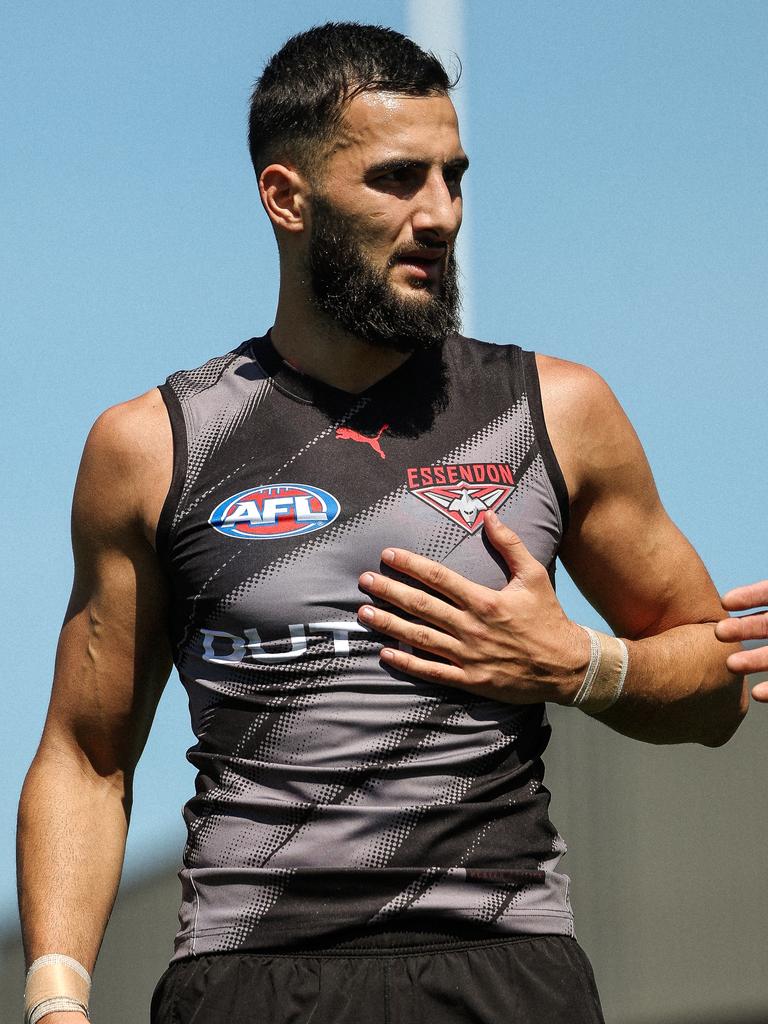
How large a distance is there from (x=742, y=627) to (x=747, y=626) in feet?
0.03

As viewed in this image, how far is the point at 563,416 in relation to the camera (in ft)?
9.60

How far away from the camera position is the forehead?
3.03 m

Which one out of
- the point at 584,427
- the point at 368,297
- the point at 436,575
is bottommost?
the point at 436,575

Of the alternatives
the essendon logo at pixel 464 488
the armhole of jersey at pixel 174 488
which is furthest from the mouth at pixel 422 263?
the armhole of jersey at pixel 174 488

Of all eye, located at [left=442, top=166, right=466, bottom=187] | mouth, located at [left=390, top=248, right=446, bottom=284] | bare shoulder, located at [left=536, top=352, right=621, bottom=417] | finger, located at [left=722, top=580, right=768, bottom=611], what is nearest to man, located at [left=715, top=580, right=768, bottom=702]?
finger, located at [left=722, top=580, right=768, bottom=611]

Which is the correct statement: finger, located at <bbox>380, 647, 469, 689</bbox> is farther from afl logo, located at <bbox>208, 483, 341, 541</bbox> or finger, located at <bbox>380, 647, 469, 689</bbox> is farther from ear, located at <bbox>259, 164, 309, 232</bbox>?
ear, located at <bbox>259, 164, 309, 232</bbox>

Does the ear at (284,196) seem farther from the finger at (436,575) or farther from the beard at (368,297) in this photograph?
the finger at (436,575)

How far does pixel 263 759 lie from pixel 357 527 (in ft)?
1.48

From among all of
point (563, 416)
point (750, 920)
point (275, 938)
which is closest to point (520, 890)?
point (275, 938)

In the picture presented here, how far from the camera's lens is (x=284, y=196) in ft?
10.7

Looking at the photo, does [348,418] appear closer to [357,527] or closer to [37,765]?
[357,527]

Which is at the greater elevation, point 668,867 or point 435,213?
point 435,213

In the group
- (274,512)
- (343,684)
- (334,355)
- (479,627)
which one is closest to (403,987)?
(343,684)

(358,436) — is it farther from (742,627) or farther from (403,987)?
(403,987)
